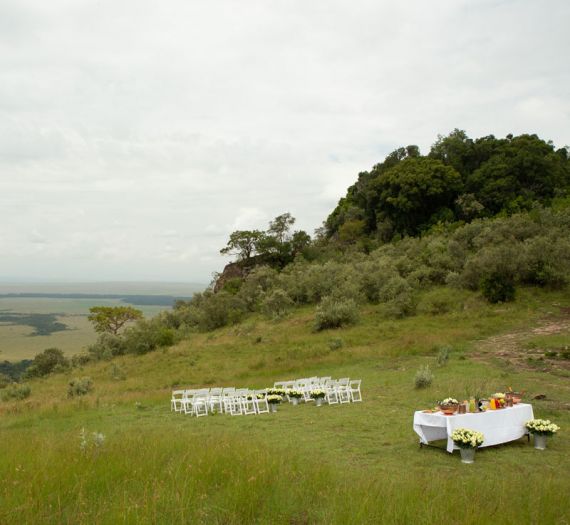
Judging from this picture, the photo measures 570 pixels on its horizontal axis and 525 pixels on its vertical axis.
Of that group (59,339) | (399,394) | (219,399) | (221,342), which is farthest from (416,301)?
(59,339)

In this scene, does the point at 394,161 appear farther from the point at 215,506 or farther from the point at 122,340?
the point at 215,506

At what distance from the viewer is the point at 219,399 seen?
15250 mm

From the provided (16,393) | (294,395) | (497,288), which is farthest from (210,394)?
(497,288)

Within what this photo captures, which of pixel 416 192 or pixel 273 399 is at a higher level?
pixel 416 192

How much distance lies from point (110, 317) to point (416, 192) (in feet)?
139

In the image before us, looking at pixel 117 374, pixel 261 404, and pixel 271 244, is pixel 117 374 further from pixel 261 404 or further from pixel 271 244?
pixel 271 244

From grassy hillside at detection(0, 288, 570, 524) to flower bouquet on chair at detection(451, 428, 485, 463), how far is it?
0.73ft

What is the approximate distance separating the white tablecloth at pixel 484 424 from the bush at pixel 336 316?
21535mm

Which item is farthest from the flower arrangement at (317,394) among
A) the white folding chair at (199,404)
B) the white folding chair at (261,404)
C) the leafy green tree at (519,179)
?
the leafy green tree at (519,179)

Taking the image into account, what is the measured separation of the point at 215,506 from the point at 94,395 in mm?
18085

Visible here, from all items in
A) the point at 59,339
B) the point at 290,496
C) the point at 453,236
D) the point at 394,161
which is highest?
the point at 394,161

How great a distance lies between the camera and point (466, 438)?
27.6 ft

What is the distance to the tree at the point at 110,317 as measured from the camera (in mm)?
65000

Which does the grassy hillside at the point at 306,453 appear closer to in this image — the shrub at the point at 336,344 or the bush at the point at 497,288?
the shrub at the point at 336,344
